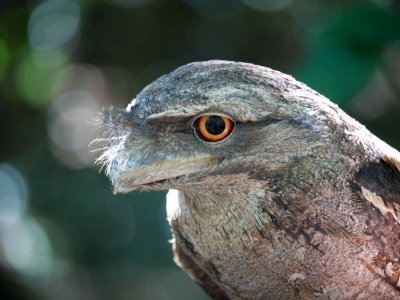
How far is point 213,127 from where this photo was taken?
1.82 m

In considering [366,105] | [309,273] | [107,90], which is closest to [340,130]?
[309,273]

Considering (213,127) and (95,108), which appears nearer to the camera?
(213,127)

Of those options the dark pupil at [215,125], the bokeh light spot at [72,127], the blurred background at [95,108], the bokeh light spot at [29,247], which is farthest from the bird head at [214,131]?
the bokeh light spot at [72,127]

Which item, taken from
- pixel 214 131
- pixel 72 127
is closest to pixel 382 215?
pixel 214 131

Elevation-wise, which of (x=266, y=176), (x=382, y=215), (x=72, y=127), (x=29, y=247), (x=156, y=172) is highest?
(x=72, y=127)

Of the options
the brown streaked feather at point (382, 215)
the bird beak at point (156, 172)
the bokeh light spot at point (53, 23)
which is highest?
the bokeh light spot at point (53, 23)

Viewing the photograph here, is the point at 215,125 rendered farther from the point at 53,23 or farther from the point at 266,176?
the point at 53,23

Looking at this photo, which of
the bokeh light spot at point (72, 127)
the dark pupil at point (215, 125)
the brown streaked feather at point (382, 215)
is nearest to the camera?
the dark pupil at point (215, 125)

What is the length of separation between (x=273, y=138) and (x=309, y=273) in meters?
0.44

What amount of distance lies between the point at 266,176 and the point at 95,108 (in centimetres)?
343

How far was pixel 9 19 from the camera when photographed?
172 inches

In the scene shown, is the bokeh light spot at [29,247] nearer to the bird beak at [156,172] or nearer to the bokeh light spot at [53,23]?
the bokeh light spot at [53,23]

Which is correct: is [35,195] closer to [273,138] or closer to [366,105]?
[366,105]

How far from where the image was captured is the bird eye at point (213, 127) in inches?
71.5
